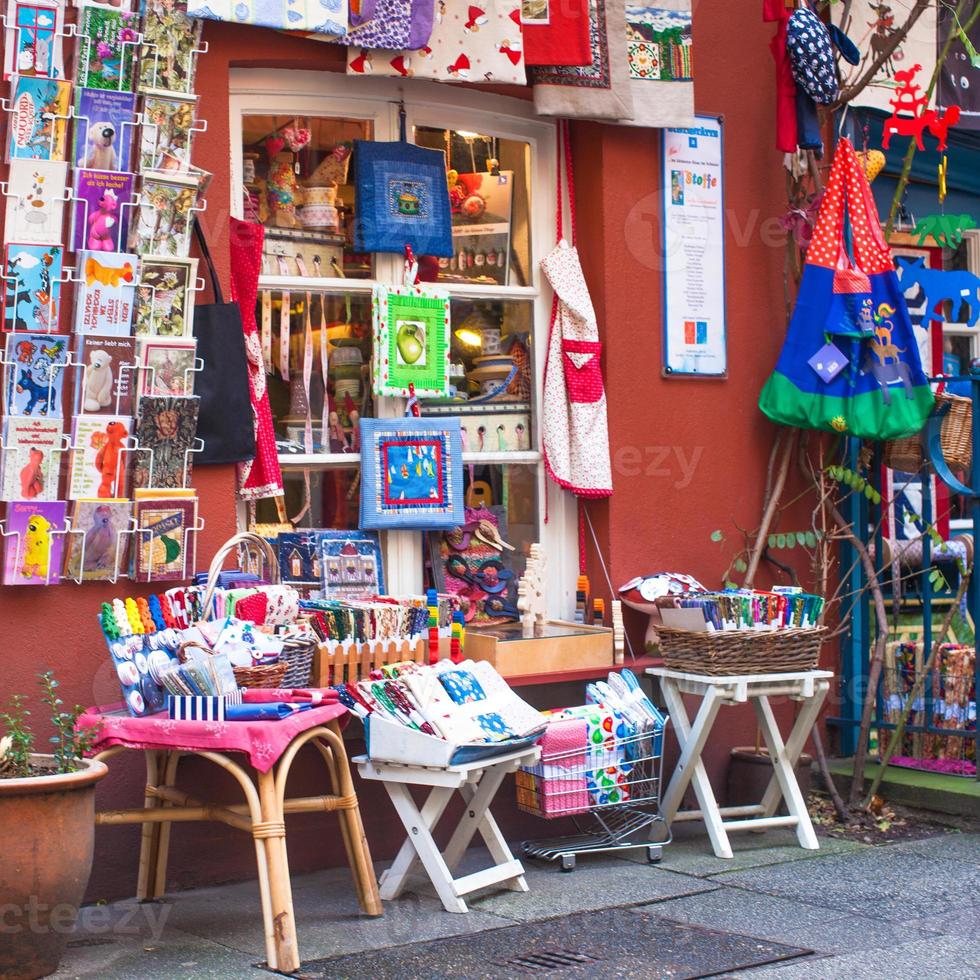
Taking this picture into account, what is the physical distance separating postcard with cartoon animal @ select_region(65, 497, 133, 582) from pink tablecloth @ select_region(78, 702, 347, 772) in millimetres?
610

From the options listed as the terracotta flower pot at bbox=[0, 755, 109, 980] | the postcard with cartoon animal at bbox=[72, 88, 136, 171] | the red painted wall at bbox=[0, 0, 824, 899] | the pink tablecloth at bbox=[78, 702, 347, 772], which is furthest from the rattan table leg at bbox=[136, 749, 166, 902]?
the postcard with cartoon animal at bbox=[72, 88, 136, 171]

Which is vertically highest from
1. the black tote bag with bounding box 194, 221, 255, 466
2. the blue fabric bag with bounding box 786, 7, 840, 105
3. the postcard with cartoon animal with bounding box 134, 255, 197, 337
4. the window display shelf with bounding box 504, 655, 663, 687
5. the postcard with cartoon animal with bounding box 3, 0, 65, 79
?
the blue fabric bag with bounding box 786, 7, 840, 105

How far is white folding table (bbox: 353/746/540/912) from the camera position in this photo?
16.4 ft

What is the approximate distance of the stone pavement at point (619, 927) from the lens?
14.8ft

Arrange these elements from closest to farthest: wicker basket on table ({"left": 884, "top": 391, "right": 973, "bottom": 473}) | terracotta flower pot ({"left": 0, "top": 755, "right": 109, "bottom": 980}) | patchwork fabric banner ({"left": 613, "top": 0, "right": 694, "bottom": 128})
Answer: terracotta flower pot ({"left": 0, "top": 755, "right": 109, "bottom": 980}) → patchwork fabric banner ({"left": 613, "top": 0, "right": 694, "bottom": 128}) → wicker basket on table ({"left": 884, "top": 391, "right": 973, "bottom": 473})

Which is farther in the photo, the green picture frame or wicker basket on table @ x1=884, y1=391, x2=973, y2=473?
wicker basket on table @ x1=884, y1=391, x2=973, y2=473

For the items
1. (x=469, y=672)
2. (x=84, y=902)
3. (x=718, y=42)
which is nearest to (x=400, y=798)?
(x=469, y=672)

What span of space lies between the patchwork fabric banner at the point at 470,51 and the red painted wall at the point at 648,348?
30 cm

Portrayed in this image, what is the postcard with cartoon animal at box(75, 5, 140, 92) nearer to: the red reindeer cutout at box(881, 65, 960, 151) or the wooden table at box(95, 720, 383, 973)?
the wooden table at box(95, 720, 383, 973)

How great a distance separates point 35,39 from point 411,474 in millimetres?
2144

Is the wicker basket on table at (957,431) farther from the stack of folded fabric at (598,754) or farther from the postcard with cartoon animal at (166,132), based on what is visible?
the postcard with cartoon animal at (166,132)

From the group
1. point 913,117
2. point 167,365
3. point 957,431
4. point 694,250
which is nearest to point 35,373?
point 167,365

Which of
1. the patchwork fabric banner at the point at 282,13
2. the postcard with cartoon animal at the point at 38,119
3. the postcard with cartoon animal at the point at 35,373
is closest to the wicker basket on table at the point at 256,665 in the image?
the postcard with cartoon animal at the point at 35,373

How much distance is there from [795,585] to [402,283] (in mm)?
2298
